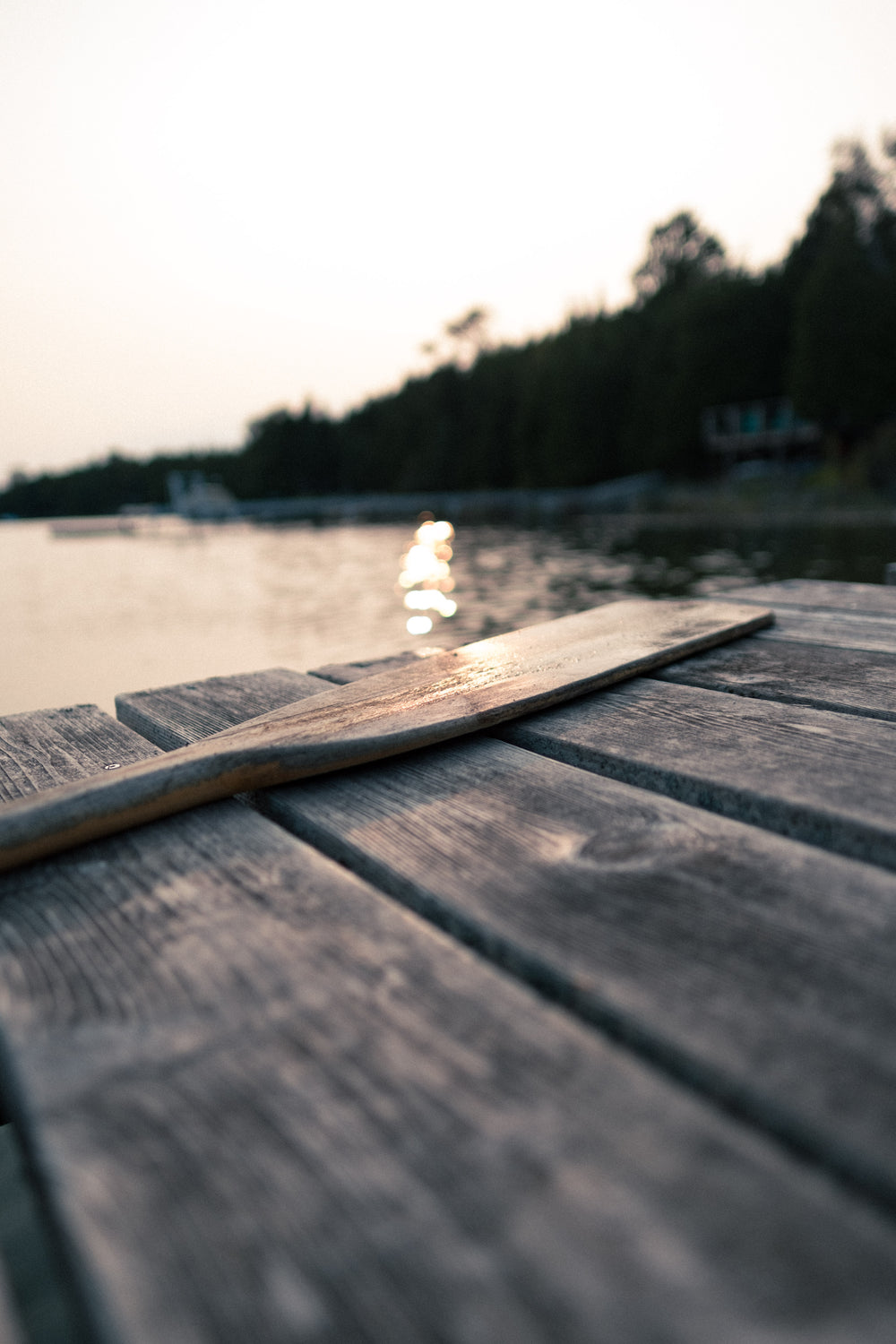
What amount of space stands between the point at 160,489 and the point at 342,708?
4544 inches

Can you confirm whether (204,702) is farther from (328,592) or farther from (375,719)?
(328,592)

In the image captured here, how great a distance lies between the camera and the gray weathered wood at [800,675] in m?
1.63

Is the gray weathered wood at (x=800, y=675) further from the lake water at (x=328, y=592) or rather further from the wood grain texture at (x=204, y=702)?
the lake water at (x=328, y=592)

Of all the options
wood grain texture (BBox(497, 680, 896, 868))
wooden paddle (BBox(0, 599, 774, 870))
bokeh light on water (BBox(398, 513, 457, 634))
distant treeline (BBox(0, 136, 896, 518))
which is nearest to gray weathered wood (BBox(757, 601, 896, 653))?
wooden paddle (BBox(0, 599, 774, 870))

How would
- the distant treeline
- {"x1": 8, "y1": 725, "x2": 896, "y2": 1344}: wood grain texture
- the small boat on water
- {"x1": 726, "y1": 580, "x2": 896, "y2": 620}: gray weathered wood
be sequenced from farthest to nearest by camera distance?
the small boat on water → the distant treeline → {"x1": 726, "y1": 580, "x2": 896, "y2": 620}: gray weathered wood → {"x1": 8, "y1": 725, "x2": 896, "y2": 1344}: wood grain texture

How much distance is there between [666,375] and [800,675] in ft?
141

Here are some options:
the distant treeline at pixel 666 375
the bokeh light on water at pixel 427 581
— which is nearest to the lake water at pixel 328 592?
the bokeh light on water at pixel 427 581

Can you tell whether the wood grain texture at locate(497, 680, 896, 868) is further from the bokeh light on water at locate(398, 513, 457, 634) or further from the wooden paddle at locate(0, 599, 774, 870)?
the bokeh light on water at locate(398, 513, 457, 634)

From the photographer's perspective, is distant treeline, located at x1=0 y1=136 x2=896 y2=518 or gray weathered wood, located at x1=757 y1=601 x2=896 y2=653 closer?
gray weathered wood, located at x1=757 y1=601 x2=896 y2=653

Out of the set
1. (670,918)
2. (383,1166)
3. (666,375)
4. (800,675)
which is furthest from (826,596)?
(666,375)

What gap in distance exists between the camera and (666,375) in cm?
4088

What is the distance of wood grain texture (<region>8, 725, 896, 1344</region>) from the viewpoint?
48cm

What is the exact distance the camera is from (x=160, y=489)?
108062 mm

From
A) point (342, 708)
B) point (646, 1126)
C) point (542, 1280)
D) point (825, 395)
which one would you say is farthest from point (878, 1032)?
point (825, 395)
